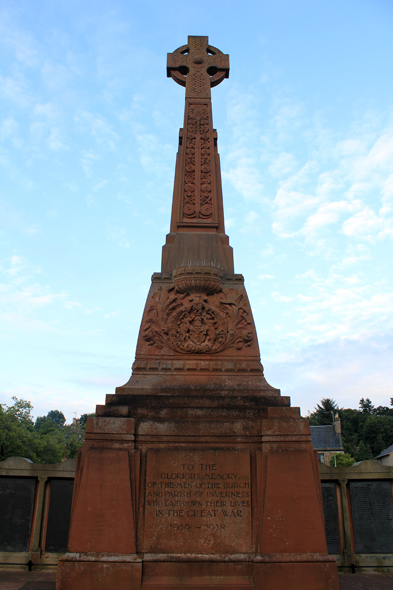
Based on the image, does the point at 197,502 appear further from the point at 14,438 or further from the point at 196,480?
the point at 14,438

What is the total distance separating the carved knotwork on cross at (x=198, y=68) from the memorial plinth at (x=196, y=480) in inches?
249

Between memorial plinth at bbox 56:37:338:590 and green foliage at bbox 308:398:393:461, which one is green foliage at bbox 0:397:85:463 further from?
green foliage at bbox 308:398:393:461

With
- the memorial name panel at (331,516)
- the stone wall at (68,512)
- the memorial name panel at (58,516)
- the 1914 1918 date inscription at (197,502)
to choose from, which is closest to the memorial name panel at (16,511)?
the stone wall at (68,512)

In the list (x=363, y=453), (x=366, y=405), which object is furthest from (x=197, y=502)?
(x=366, y=405)

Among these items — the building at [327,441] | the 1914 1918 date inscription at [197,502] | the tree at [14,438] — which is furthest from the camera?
the building at [327,441]

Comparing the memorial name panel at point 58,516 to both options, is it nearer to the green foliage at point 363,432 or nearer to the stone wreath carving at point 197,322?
the stone wreath carving at point 197,322

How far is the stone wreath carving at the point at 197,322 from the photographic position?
284 inches

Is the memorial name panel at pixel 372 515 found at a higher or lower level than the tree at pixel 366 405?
lower

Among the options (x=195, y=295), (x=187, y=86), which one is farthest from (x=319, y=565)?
(x=187, y=86)

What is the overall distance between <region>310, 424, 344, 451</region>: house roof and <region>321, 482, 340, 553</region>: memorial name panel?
44.4 metres

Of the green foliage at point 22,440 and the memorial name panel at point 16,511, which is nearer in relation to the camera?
the memorial name panel at point 16,511

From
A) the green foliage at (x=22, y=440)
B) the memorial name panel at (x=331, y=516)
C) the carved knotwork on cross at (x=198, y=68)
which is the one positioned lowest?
the memorial name panel at (x=331, y=516)

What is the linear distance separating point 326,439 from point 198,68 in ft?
166

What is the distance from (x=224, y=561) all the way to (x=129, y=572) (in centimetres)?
123
